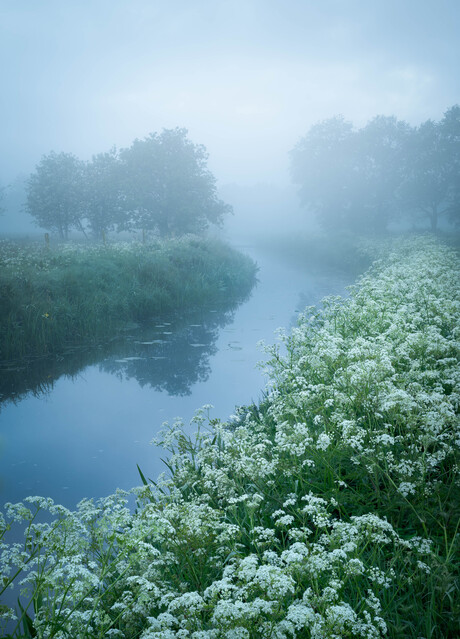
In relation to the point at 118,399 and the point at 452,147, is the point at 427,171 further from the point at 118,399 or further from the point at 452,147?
the point at 118,399

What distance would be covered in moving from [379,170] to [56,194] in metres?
38.6

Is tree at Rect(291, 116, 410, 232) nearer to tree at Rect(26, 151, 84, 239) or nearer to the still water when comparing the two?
tree at Rect(26, 151, 84, 239)

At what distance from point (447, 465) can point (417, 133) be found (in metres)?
58.8

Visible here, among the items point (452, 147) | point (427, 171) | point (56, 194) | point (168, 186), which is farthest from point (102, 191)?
point (452, 147)

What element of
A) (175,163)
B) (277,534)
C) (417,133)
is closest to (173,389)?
(277,534)

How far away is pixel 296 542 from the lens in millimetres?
2898

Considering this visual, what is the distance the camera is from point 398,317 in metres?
7.59

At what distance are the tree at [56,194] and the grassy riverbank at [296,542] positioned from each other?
46.3 metres

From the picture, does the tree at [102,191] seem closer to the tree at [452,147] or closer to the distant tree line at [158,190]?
the distant tree line at [158,190]

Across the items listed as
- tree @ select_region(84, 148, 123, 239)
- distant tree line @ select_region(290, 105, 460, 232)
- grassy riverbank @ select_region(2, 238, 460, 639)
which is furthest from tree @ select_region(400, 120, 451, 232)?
grassy riverbank @ select_region(2, 238, 460, 639)

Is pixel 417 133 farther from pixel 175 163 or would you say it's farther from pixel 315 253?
pixel 175 163

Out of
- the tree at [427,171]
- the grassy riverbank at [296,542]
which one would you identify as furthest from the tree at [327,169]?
the grassy riverbank at [296,542]

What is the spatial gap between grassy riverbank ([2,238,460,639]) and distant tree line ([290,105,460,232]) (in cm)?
5213

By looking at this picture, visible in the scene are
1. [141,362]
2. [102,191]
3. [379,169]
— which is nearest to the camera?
[141,362]
